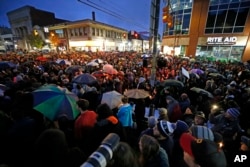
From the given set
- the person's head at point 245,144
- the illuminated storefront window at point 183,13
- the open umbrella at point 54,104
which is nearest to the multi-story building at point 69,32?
the illuminated storefront window at point 183,13

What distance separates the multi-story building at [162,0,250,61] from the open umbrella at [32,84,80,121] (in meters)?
21.6

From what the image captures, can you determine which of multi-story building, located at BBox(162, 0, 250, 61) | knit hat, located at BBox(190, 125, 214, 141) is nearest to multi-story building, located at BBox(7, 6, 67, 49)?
multi-story building, located at BBox(162, 0, 250, 61)

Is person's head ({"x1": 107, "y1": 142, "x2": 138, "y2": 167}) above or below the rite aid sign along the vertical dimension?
below

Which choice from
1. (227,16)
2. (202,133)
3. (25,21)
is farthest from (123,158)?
(25,21)

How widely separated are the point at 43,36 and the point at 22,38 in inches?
581

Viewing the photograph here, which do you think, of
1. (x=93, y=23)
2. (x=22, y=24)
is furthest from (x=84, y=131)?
(x=22, y=24)

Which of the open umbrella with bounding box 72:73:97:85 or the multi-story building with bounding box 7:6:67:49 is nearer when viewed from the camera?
the open umbrella with bounding box 72:73:97:85

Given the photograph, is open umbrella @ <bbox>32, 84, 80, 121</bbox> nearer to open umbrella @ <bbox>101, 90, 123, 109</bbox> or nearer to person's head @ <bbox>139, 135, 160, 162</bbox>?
open umbrella @ <bbox>101, 90, 123, 109</bbox>

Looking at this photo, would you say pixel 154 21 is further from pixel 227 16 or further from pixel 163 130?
pixel 227 16

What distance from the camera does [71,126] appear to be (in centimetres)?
339

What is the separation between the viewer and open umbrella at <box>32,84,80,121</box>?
3166mm

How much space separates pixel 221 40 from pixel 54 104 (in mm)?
28737

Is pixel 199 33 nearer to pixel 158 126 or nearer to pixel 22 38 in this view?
pixel 158 126

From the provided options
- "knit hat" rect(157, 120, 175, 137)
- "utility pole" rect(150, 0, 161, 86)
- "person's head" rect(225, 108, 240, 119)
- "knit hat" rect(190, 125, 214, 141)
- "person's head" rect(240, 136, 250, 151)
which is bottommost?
"person's head" rect(240, 136, 250, 151)
